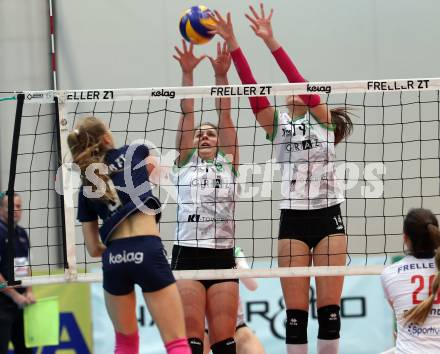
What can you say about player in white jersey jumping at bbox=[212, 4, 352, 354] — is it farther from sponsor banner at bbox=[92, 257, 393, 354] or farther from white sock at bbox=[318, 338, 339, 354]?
sponsor banner at bbox=[92, 257, 393, 354]

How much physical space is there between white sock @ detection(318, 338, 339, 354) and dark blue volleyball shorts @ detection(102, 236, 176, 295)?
1.43 metres

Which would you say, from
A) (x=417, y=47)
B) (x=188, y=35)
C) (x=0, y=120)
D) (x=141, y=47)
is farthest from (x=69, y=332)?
(x=417, y=47)

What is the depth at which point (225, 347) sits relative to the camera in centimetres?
529

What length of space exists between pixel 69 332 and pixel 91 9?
10.7ft

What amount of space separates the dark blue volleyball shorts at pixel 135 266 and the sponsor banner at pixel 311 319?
151 inches

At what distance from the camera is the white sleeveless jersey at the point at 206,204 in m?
5.46

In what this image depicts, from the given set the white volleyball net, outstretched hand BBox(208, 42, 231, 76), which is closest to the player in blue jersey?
outstretched hand BBox(208, 42, 231, 76)

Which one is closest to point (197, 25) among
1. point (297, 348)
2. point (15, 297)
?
point (297, 348)

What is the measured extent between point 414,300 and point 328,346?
131 cm

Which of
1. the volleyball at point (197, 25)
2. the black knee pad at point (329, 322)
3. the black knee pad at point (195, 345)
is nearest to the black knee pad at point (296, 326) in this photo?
the black knee pad at point (329, 322)

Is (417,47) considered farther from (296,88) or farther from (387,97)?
(296,88)

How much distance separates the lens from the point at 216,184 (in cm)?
552

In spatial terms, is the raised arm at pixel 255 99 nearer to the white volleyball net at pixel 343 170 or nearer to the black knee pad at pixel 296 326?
the black knee pad at pixel 296 326

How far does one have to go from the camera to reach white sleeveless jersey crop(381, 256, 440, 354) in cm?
406
